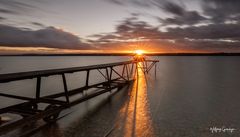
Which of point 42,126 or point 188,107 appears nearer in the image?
point 42,126

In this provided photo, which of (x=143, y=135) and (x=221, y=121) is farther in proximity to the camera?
(x=221, y=121)

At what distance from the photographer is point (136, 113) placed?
10.5 m

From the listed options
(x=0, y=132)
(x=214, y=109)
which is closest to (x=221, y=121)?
(x=214, y=109)

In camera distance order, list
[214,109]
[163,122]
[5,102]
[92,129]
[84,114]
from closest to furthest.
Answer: [92,129] → [163,122] → [84,114] → [214,109] → [5,102]

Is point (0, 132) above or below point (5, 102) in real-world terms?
above

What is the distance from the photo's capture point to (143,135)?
24.8 feet

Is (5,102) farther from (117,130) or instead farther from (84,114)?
(117,130)

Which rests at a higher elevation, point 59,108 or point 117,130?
point 59,108

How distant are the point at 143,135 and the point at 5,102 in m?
11.5

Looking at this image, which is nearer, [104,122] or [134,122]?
[134,122]

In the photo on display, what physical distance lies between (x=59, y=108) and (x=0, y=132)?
9.23ft

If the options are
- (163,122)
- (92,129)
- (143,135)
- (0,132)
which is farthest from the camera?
(163,122)

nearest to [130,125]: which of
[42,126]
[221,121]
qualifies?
[42,126]

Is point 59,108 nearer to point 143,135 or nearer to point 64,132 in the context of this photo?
point 64,132
